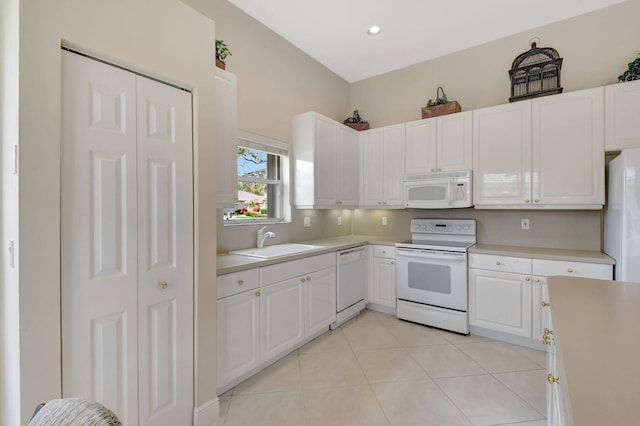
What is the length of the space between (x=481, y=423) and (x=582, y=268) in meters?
1.60

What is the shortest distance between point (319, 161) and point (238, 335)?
191 centimetres

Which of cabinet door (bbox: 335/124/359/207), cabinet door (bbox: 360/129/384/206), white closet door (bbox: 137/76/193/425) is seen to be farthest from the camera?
cabinet door (bbox: 360/129/384/206)

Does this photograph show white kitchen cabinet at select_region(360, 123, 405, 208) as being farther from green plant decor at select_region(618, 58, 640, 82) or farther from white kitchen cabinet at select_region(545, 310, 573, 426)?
white kitchen cabinet at select_region(545, 310, 573, 426)

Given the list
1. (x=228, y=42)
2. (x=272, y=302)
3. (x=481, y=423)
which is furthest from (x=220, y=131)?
(x=481, y=423)

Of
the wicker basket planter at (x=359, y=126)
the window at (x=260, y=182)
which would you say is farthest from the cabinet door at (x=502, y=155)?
the window at (x=260, y=182)

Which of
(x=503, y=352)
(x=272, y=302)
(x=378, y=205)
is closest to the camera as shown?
(x=272, y=302)

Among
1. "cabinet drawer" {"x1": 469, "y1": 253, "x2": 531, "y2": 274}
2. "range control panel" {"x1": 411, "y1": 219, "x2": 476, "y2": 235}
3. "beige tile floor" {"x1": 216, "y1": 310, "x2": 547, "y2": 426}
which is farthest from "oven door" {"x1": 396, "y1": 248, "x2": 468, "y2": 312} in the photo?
"range control panel" {"x1": 411, "y1": 219, "x2": 476, "y2": 235}

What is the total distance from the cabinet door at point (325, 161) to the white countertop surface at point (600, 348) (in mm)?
2230

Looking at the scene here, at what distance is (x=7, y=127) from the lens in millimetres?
1219

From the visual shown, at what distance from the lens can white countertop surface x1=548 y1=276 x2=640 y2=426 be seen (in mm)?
547

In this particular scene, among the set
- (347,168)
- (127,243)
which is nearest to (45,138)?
(127,243)

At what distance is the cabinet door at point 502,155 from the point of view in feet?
9.22

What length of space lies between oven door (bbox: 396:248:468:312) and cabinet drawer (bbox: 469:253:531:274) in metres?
0.10

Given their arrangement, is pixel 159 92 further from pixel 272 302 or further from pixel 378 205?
pixel 378 205
